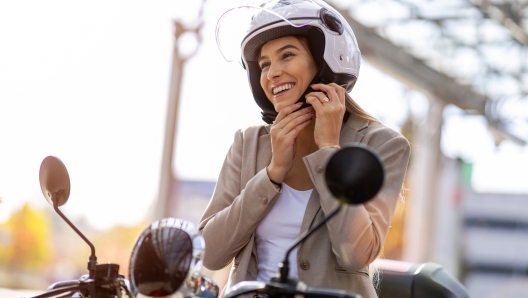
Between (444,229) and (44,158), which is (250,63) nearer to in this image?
(44,158)

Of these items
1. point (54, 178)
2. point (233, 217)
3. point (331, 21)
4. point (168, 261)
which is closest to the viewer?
point (168, 261)

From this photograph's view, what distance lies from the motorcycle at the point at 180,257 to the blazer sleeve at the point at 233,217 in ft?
1.99

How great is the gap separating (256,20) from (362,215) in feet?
2.97

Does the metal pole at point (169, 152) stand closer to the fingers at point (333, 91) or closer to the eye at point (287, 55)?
the eye at point (287, 55)

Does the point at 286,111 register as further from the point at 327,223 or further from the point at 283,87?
the point at 327,223

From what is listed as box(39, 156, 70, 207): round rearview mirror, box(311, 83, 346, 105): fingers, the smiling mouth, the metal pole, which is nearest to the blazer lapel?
box(311, 83, 346, 105): fingers

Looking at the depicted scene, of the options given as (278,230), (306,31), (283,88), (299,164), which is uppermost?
(306,31)

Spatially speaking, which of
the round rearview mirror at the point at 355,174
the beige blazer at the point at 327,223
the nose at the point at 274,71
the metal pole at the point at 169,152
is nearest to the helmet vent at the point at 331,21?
the nose at the point at 274,71

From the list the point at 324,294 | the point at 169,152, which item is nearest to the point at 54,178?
the point at 324,294

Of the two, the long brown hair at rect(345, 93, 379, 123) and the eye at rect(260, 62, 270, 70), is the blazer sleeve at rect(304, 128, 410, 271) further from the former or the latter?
the eye at rect(260, 62, 270, 70)

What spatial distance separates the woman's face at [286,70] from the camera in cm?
279

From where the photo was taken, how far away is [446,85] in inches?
566

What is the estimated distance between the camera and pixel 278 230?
8.70ft

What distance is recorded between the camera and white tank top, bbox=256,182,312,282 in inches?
104
